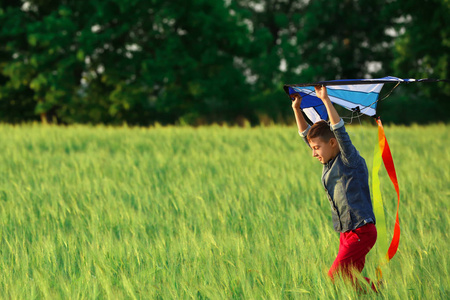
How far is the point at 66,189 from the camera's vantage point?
679cm

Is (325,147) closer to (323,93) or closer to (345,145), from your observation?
(345,145)

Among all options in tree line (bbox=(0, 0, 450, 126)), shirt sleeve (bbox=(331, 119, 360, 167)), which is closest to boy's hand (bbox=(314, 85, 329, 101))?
shirt sleeve (bbox=(331, 119, 360, 167))

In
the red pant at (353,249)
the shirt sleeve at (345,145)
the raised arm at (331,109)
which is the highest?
the raised arm at (331,109)

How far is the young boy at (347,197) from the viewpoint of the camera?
127 inches

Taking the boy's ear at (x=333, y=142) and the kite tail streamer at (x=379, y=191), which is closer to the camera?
the kite tail streamer at (x=379, y=191)

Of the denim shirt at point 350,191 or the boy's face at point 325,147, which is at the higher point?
the boy's face at point 325,147

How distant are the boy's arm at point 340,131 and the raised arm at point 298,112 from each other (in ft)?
1.21

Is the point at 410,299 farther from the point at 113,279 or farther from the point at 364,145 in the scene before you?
the point at 364,145

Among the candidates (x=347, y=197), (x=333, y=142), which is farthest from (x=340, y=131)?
(x=347, y=197)

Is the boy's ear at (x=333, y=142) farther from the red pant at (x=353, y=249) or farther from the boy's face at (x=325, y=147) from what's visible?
the red pant at (x=353, y=249)

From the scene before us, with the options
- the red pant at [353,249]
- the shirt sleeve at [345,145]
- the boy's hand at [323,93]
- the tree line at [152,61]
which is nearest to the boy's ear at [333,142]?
the shirt sleeve at [345,145]

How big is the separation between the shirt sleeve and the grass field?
503 mm

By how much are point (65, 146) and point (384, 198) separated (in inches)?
298

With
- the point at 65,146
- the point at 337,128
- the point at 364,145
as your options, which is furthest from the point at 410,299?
the point at 65,146
